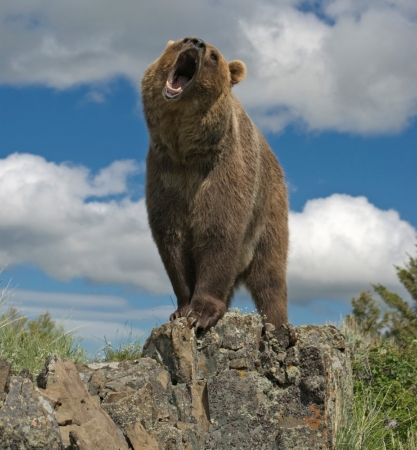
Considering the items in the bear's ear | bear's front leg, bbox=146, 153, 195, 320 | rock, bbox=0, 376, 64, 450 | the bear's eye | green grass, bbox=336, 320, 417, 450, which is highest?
the bear's ear

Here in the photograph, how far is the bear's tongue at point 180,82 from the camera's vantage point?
616 cm

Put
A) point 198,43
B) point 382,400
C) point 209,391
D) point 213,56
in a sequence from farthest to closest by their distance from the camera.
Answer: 1. point 382,400
2. point 213,56
3. point 198,43
4. point 209,391

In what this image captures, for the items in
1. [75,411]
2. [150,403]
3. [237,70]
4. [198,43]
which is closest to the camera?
[75,411]

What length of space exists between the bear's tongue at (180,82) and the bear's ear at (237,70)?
0.67m

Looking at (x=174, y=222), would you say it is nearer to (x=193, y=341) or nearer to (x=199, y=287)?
(x=199, y=287)

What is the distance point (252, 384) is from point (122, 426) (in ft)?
3.71

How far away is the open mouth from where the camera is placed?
19.4ft

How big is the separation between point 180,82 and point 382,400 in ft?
15.2

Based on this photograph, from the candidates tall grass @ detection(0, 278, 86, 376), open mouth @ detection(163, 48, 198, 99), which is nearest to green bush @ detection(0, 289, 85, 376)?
tall grass @ detection(0, 278, 86, 376)

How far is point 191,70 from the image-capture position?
6352 mm

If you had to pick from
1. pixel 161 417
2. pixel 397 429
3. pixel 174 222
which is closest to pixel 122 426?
pixel 161 417

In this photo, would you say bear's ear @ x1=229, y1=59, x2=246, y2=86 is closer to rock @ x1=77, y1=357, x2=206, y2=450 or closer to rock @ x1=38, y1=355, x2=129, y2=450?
rock @ x1=77, y1=357, x2=206, y2=450

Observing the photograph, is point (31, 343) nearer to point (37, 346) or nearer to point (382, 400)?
point (37, 346)

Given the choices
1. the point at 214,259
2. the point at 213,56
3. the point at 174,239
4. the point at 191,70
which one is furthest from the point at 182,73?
the point at 214,259
